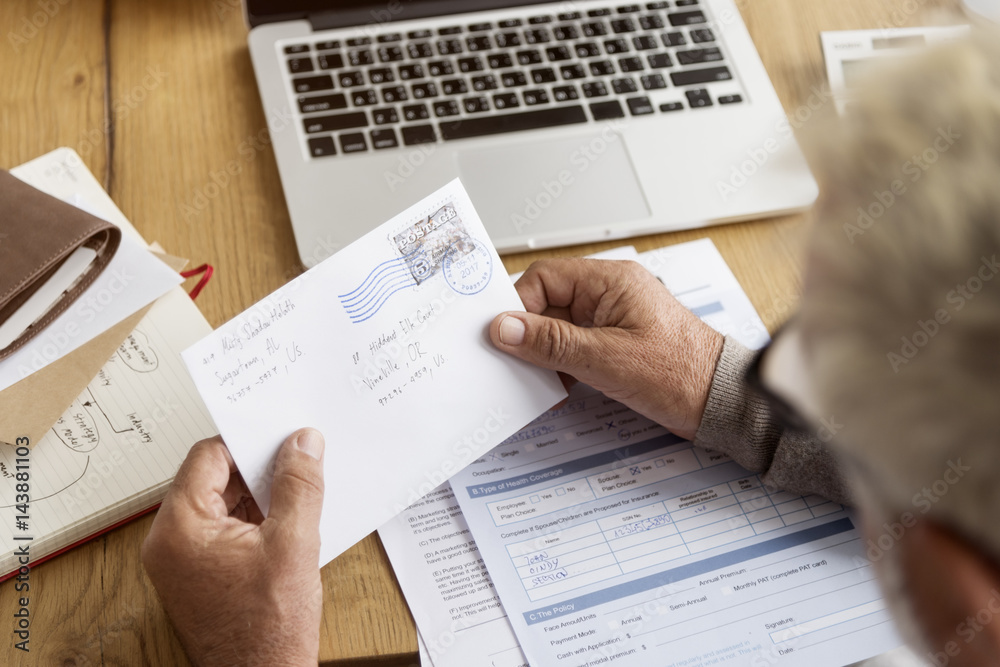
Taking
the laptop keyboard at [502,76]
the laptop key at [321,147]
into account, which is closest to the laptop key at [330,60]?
the laptop keyboard at [502,76]

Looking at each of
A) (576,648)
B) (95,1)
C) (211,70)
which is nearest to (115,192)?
(211,70)

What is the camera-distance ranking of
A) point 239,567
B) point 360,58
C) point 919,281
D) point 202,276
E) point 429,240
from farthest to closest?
point 360,58, point 202,276, point 429,240, point 239,567, point 919,281

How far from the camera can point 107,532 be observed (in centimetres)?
66

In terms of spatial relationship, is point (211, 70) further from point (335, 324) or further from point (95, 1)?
point (335, 324)

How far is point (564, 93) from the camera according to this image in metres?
0.92

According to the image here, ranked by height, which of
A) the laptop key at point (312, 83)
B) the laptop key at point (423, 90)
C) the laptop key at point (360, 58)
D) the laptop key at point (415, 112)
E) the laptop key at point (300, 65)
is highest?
the laptop key at point (300, 65)

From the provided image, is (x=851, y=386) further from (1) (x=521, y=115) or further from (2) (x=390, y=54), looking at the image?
(2) (x=390, y=54)

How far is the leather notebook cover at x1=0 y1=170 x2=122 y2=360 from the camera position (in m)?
0.70

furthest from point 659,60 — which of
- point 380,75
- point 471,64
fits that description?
point 380,75

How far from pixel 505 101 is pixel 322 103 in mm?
214

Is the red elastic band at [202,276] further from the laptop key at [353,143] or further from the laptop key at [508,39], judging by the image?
the laptop key at [508,39]

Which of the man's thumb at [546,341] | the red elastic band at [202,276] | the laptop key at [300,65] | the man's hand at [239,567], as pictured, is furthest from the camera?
the laptop key at [300,65]

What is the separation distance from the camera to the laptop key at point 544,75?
0.92 m

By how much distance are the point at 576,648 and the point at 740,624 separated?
0.15 meters
